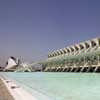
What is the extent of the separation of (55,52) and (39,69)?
878 centimetres

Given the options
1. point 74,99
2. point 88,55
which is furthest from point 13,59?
point 74,99

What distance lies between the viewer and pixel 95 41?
41219 mm

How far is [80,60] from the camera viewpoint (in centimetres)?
3684

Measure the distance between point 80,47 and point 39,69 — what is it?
16.3m

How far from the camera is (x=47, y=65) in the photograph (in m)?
55.6

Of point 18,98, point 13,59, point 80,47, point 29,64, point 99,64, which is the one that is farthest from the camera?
point 13,59

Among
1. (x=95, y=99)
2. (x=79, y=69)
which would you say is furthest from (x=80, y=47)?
(x=95, y=99)

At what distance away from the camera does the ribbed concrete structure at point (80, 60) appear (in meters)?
33.3

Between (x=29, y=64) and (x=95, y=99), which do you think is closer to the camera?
(x=95, y=99)

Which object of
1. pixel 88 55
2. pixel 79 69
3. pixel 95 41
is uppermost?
pixel 95 41

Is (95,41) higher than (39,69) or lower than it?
higher

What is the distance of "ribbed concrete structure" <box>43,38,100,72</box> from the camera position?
109ft

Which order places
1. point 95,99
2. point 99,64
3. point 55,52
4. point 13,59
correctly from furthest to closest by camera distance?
1. point 13,59
2. point 55,52
3. point 99,64
4. point 95,99

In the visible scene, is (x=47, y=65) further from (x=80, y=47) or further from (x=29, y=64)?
(x=80, y=47)
